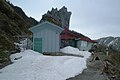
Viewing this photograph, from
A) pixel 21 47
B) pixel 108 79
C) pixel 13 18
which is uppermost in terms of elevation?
pixel 13 18

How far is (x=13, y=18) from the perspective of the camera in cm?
5438

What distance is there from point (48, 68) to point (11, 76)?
3505 mm

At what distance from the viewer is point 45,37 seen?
31906 mm

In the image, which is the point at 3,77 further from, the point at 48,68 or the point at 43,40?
the point at 43,40

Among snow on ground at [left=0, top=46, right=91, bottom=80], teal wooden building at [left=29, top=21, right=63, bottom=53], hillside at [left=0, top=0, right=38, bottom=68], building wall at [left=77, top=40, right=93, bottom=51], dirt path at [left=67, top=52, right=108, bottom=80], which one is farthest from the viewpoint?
building wall at [left=77, top=40, right=93, bottom=51]

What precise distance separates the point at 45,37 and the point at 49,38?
528 mm

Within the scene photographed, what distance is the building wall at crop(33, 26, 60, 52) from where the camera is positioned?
31.9 meters

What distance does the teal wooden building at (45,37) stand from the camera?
3188 centimetres

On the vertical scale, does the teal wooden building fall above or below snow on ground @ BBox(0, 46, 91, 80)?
above

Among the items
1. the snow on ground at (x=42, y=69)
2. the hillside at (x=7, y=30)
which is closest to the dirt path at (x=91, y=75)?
the snow on ground at (x=42, y=69)

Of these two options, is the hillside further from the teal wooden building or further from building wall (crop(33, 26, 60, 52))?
building wall (crop(33, 26, 60, 52))

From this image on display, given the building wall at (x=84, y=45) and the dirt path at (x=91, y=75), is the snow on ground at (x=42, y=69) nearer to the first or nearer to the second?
the dirt path at (x=91, y=75)

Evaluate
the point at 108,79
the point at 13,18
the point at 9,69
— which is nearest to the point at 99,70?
the point at 108,79

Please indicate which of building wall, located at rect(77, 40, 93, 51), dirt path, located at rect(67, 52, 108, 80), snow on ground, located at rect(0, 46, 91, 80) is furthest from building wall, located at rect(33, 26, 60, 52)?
building wall, located at rect(77, 40, 93, 51)
